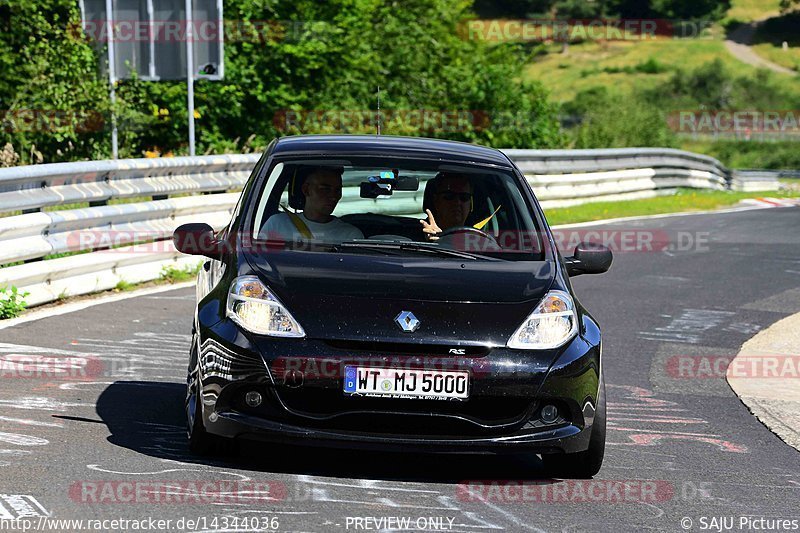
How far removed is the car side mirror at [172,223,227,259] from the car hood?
39 cm

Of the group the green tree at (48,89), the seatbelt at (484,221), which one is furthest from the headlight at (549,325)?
the green tree at (48,89)

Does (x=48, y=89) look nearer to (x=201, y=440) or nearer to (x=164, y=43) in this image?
(x=164, y=43)

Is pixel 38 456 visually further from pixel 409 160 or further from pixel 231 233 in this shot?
pixel 409 160

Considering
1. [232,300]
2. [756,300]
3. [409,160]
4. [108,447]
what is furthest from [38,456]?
[756,300]

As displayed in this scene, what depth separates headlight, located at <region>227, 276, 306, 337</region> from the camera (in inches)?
220

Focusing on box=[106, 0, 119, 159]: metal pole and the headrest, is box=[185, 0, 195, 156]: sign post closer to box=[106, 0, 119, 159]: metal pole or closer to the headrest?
box=[106, 0, 119, 159]: metal pole

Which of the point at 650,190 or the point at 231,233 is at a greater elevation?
the point at 231,233

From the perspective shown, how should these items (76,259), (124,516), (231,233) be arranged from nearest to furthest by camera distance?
(124,516) < (231,233) < (76,259)

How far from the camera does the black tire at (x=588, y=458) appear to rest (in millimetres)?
5891

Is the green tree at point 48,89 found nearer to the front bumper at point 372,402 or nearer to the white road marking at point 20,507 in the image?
the front bumper at point 372,402

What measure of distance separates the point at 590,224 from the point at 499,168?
13.1 metres

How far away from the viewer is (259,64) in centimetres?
2714

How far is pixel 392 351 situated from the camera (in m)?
5.53

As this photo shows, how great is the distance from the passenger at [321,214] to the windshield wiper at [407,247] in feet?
0.61
